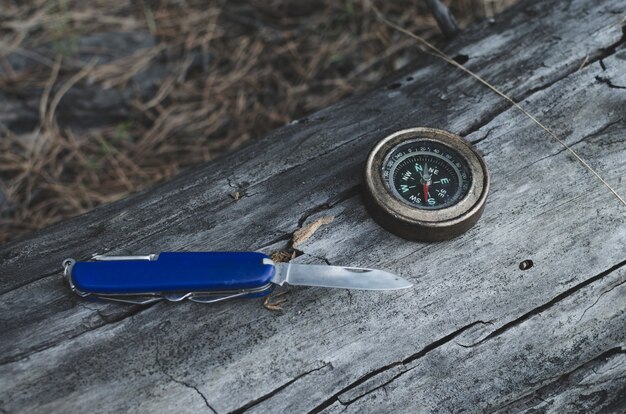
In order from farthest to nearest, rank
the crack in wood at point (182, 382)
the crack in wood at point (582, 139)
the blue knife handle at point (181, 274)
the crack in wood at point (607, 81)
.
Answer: the crack in wood at point (607, 81)
the crack in wood at point (582, 139)
the blue knife handle at point (181, 274)
the crack in wood at point (182, 382)

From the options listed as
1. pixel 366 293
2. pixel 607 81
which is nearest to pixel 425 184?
pixel 366 293

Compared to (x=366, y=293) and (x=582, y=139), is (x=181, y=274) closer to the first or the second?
(x=366, y=293)

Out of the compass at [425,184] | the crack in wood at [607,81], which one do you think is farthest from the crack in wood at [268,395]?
the crack in wood at [607,81]

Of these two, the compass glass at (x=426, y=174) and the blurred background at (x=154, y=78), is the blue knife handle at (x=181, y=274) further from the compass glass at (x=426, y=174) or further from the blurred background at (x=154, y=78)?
the blurred background at (x=154, y=78)

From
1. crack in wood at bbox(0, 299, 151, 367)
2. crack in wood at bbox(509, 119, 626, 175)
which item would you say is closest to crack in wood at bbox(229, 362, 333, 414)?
crack in wood at bbox(0, 299, 151, 367)

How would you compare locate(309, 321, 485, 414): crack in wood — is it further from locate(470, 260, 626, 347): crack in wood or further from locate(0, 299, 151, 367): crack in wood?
locate(0, 299, 151, 367): crack in wood

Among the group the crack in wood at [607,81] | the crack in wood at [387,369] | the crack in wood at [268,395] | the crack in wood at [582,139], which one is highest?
the crack in wood at [607,81]
